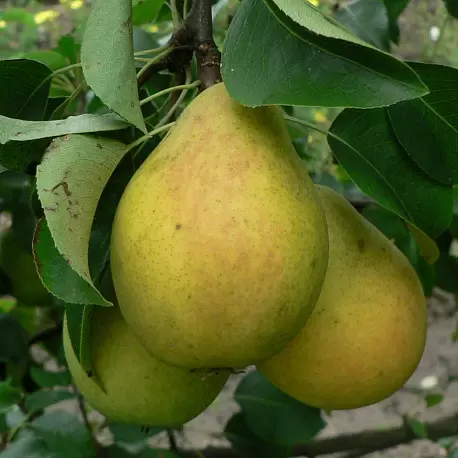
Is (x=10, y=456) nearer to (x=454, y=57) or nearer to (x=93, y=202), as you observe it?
(x=93, y=202)

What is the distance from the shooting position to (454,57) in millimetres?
2289

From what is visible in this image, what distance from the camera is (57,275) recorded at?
0.53 meters

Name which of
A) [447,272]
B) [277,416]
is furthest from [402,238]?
[277,416]

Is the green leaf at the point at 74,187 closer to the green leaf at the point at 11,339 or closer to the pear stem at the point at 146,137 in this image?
the pear stem at the point at 146,137

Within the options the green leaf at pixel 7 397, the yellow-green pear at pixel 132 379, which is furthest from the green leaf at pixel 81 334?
the green leaf at pixel 7 397

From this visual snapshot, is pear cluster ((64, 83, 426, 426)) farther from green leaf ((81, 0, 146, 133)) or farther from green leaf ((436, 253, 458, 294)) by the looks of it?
green leaf ((436, 253, 458, 294))

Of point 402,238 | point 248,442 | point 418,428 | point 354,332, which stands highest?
point 354,332

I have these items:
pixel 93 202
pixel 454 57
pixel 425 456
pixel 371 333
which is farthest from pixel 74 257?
pixel 454 57

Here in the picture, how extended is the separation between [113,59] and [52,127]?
2.9 inches

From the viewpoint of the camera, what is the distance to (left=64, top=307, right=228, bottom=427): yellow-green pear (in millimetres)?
662

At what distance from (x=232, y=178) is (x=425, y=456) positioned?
1.82 m

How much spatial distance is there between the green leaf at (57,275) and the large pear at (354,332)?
203 mm

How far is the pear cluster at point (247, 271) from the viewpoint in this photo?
489 millimetres

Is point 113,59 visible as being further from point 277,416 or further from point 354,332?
point 277,416
